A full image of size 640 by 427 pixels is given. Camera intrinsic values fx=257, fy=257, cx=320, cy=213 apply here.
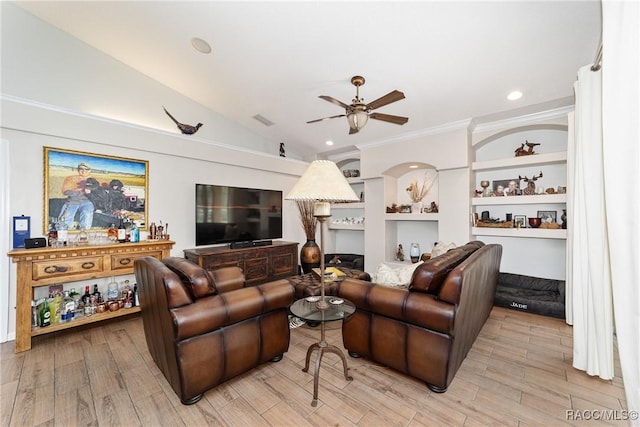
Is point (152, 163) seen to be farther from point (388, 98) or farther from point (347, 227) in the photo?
point (347, 227)

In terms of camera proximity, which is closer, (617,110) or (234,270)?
(617,110)

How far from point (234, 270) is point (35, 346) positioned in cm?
213

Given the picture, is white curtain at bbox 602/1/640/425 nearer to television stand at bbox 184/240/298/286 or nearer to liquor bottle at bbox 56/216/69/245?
television stand at bbox 184/240/298/286

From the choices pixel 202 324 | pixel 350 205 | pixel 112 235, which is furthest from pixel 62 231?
pixel 350 205

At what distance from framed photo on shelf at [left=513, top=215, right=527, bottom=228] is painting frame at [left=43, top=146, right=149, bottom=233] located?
18.0ft

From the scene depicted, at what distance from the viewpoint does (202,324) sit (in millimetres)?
1657

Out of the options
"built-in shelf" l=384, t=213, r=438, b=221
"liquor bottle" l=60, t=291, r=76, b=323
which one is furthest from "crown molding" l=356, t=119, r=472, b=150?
"liquor bottle" l=60, t=291, r=76, b=323

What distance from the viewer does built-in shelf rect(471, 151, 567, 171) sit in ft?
Result: 11.7

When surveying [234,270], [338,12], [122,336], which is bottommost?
[122,336]

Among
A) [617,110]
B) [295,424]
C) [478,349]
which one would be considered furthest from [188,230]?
[617,110]

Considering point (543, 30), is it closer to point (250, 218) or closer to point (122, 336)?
point (250, 218)

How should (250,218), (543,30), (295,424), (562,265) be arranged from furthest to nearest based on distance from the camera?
(250,218)
(562,265)
(543,30)
(295,424)

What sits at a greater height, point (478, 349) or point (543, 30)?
point (543, 30)

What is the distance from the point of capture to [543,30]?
92.9 inches
